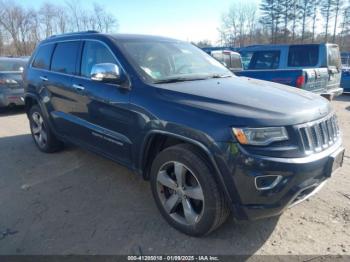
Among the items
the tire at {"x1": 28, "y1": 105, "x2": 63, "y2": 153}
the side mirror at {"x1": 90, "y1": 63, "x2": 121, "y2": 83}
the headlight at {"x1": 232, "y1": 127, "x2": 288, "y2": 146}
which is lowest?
the tire at {"x1": 28, "y1": 105, "x2": 63, "y2": 153}

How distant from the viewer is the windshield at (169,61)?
3.46m

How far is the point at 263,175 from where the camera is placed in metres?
2.44

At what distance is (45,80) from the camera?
499cm

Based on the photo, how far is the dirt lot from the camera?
112 inches

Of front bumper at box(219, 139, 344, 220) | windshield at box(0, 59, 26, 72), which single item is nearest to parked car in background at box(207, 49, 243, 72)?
windshield at box(0, 59, 26, 72)

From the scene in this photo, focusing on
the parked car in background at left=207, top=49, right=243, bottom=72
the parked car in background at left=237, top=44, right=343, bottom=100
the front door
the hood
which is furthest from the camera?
the parked car in background at left=207, top=49, right=243, bottom=72

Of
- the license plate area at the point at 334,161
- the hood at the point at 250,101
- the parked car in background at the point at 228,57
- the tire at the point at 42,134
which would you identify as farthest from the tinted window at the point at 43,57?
the parked car in background at the point at 228,57

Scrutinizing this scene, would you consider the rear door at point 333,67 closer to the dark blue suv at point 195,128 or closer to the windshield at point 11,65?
the dark blue suv at point 195,128

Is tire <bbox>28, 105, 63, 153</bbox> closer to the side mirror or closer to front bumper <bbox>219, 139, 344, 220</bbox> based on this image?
the side mirror

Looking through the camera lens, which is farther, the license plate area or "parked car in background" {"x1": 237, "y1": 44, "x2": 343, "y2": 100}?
"parked car in background" {"x1": 237, "y1": 44, "x2": 343, "y2": 100}

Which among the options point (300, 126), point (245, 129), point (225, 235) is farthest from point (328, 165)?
point (225, 235)

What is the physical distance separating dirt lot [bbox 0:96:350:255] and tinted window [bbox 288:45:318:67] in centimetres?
480

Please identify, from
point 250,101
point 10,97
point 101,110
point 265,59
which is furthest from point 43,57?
point 265,59

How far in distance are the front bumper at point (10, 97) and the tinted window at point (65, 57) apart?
4546 mm
